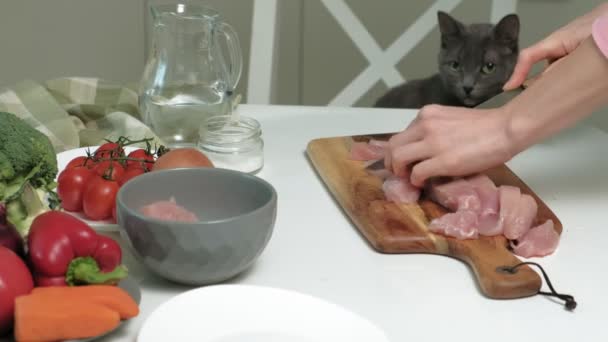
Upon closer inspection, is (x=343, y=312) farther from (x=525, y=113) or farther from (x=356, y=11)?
(x=356, y=11)

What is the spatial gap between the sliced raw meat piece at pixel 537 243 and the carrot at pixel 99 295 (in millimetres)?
511

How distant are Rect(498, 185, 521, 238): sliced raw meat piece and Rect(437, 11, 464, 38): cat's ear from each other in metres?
0.95

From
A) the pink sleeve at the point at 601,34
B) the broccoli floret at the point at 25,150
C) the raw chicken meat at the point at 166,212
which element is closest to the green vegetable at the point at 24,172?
the broccoli floret at the point at 25,150

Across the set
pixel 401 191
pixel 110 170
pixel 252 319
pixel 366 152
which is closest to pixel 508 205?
pixel 401 191

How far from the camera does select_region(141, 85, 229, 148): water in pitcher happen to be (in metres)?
1.33

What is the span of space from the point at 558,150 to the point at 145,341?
98 centimetres

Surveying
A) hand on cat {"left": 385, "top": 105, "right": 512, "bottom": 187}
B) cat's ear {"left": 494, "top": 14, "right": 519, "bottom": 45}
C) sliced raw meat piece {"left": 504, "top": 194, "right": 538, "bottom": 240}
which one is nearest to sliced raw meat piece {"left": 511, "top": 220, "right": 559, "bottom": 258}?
sliced raw meat piece {"left": 504, "top": 194, "right": 538, "bottom": 240}

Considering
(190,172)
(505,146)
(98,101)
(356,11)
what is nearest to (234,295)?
(190,172)

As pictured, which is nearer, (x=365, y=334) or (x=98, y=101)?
(x=365, y=334)

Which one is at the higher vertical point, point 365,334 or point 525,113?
point 525,113

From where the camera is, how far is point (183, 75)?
1322 millimetres

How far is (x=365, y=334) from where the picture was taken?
75 cm

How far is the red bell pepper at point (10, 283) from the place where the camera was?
0.69 metres

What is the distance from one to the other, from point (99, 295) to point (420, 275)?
1.32ft
